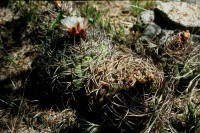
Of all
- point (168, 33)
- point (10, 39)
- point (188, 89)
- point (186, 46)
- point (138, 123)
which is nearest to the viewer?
point (138, 123)

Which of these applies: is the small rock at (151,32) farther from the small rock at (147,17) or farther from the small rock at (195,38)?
the small rock at (195,38)

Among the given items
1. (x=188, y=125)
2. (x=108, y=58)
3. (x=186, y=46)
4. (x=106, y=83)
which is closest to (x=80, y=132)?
(x=106, y=83)

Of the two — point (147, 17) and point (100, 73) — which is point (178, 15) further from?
point (100, 73)

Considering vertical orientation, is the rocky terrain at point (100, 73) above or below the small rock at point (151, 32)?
below

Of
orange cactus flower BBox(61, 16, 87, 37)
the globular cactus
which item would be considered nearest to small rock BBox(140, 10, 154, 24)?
the globular cactus

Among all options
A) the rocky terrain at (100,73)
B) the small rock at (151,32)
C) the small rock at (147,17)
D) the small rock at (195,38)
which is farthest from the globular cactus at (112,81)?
the small rock at (147,17)

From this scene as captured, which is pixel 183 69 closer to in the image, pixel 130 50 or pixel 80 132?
pixel 130 50

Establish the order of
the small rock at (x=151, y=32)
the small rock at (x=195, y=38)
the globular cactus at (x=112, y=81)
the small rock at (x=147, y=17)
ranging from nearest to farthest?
the globular cactus at (x=112, y=81) → the small rock at (x=195, y=38) → the small rock at (x=151, y=32) → the small rock at (x=147, y=17)
